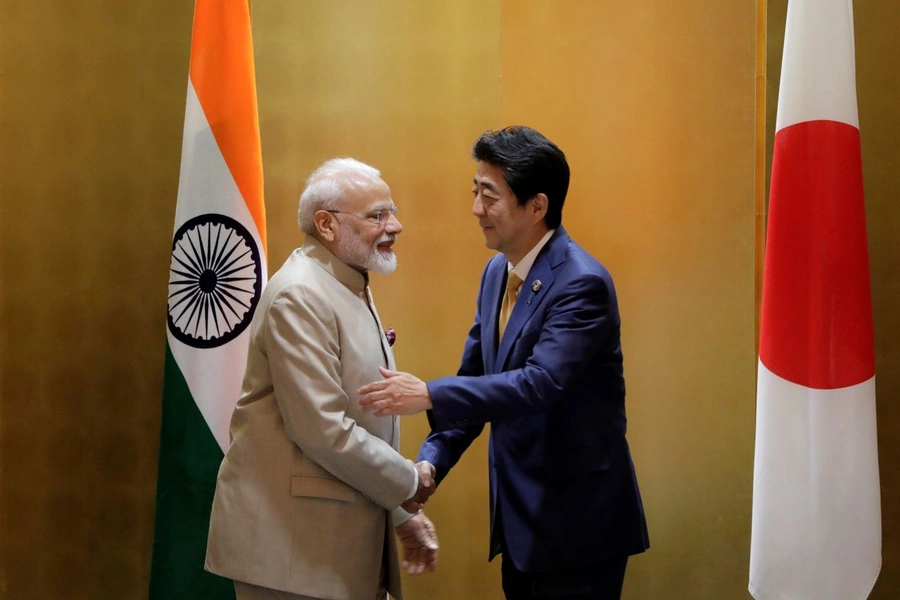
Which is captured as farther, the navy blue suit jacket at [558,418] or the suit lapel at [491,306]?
the suit lapel at [491,306]

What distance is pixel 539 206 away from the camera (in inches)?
97.7

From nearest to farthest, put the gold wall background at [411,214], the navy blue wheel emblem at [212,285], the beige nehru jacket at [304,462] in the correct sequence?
the beige nehru jacket at [304,462], the navy blue wheel emblem at [212,285], the gold wall background at [411,214]

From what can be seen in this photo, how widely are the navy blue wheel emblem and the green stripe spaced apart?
5.9 inches

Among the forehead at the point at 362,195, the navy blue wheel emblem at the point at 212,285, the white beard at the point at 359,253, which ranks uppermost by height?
the forehead at the point at 362,195

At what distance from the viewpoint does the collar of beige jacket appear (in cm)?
236

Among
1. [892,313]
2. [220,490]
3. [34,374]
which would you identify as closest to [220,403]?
[220,490]

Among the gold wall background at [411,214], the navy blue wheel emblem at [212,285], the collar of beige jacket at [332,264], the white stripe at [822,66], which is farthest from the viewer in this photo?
the gold wall background at [411,214]

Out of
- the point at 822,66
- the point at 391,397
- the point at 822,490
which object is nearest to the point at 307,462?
the point at 391,397

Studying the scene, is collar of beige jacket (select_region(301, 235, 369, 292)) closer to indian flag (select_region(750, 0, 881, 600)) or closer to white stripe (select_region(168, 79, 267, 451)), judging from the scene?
white stripe (select_region(168, 79, 267, 451))

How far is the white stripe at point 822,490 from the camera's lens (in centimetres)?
243

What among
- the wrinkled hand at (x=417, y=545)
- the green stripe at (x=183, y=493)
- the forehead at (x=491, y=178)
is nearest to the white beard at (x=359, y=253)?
the forehead at (x=491, y=178)

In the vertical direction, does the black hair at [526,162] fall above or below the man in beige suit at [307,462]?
above

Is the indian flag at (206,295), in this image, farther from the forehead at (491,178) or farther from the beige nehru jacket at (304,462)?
the forehead at (491,178)

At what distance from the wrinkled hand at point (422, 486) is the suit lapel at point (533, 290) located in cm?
34
